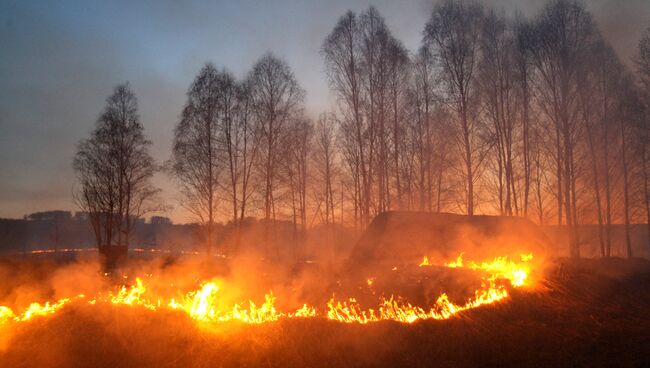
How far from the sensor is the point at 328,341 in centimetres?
691

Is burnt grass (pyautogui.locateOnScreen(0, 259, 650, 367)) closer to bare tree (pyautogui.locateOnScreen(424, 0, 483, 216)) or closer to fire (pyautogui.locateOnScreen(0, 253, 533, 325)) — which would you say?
fire (pyautogui.locateOnScreen(0, 253, 533, 325))

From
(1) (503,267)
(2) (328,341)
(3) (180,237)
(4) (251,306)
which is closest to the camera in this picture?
(2) (328,341)

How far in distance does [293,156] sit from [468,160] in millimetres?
13488

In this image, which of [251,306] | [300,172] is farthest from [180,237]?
[251,306]

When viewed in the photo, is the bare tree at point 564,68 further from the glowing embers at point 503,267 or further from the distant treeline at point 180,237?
the distant treeline at point 180,237

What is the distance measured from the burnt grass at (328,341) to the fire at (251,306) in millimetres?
323

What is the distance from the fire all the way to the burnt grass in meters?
0.32

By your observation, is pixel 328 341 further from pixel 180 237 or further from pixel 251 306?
pixel 180 237

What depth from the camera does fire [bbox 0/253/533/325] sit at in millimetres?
7738

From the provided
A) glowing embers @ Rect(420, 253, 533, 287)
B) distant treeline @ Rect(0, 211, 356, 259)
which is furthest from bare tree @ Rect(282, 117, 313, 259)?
glowing embers @ Rect(420, 253, 533, 287)

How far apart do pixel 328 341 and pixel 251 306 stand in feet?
6.00

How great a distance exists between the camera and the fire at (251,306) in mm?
7738

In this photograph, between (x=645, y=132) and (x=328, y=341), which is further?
(x=645, y=132)

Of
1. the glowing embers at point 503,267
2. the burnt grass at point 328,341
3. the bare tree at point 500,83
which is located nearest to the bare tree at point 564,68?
the bare tree at point 500,83
